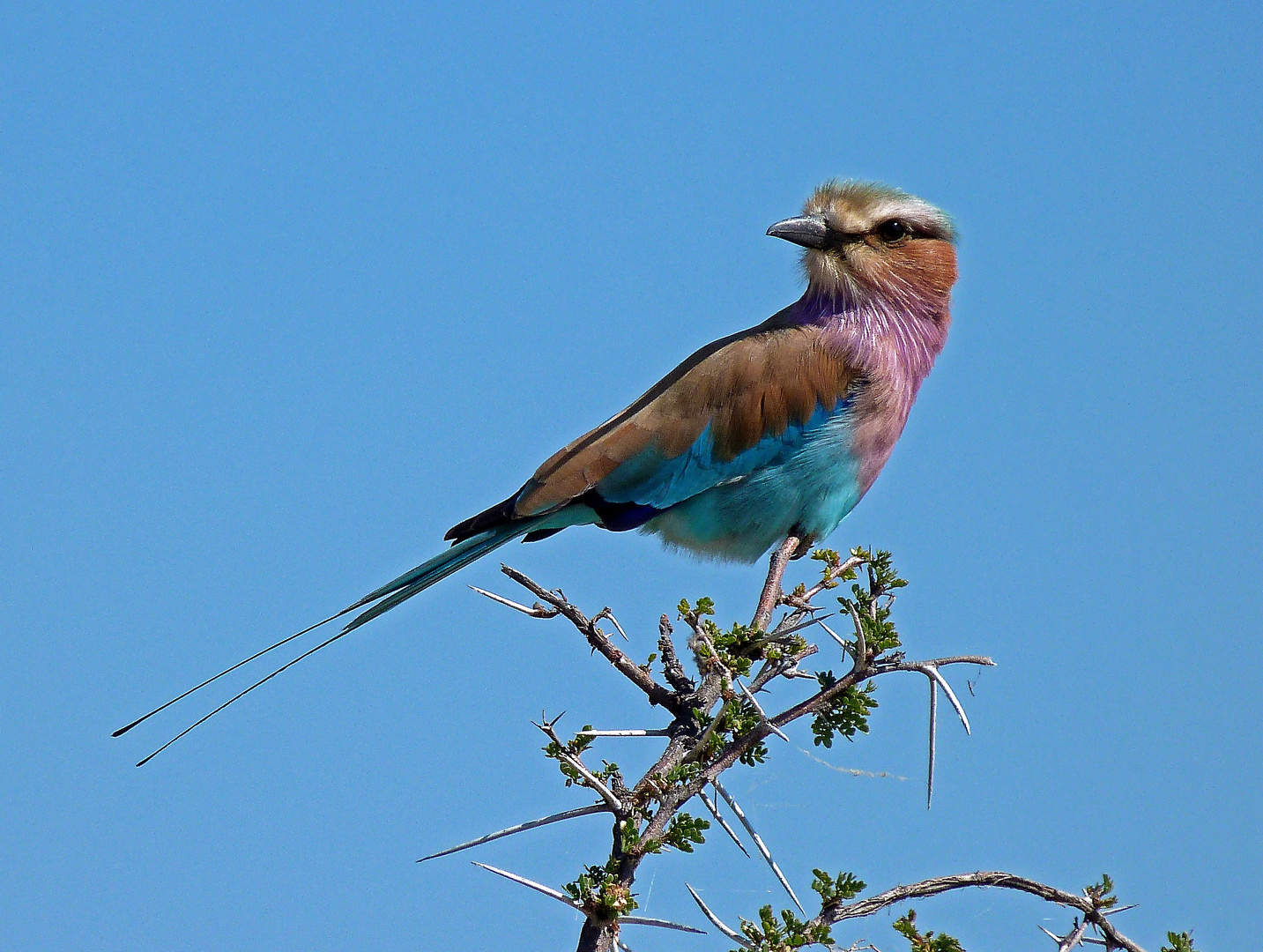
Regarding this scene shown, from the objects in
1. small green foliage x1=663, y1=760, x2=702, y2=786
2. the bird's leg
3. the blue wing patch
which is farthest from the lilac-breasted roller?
small green foliage x1=663, y1=760, x2=702, y2=786

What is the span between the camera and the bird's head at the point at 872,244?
209 inches

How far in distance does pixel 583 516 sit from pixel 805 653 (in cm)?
164

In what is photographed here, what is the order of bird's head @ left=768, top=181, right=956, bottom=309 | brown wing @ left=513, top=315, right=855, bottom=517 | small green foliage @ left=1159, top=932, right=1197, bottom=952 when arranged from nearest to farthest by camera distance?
small green foliage @ left=1159, top=932, right=1197, bottom=952 → brown wing @ left=513, top=315, right=855, bottom=517 → bird's head @ left=768, top=181, right=956, bottom=309

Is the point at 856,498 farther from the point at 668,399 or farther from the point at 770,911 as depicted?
the point at 770,911

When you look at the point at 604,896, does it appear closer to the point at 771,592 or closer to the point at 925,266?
the point at 771,592

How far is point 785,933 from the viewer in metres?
3.04

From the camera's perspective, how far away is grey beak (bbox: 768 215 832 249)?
17.6 ft

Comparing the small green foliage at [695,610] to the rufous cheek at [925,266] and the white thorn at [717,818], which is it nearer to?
the white thorn at [717,818]

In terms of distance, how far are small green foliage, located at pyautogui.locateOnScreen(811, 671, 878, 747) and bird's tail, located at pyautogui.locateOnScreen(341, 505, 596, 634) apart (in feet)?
5.39

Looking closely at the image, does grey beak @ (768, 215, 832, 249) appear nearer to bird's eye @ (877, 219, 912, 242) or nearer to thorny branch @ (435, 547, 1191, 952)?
bird's eye @ (877, 219, 912, 242)

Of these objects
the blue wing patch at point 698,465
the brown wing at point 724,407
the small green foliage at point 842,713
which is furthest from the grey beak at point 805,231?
the small green foliage at point 842,713

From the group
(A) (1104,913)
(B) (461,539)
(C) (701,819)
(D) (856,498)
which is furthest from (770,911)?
(D) (856,498)

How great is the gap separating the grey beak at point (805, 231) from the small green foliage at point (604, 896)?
321cm

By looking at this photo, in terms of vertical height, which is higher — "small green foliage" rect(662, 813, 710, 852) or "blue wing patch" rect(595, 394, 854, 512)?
"blue wing patch" rect(595, 394, 854, 512)
